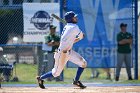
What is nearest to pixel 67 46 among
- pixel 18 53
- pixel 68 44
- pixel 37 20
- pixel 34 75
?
pixel 68 44

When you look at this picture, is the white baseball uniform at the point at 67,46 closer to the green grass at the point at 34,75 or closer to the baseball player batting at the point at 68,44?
the baseball player batting at the point at 68,44

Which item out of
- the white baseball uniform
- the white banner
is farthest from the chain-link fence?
the white baseball uniform

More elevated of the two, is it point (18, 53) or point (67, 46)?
point (67, 46)

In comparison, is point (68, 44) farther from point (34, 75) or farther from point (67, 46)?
point (34, 75)


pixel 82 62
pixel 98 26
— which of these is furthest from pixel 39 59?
pixel 82 62

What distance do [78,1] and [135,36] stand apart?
71.7 inches

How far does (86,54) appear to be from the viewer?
45.7 feet

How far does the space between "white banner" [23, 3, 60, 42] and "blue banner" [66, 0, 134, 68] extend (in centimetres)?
72

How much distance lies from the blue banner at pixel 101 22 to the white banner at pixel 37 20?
718mm

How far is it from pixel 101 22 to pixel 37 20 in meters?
1.74

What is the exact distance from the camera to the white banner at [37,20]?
44.9ft

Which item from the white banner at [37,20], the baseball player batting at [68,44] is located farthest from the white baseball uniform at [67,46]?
the white banner at [37,20]

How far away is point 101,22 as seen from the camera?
13875 mm

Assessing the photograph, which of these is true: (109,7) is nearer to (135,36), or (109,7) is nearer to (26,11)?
(135,36)
